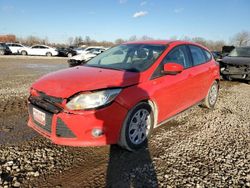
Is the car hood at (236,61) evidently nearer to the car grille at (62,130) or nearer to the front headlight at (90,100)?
the front headlight at (90,100)

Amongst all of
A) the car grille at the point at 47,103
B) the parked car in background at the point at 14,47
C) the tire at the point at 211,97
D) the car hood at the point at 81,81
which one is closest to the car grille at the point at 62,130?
the car grille at the point at 47,103

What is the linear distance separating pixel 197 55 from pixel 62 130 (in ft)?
11.7

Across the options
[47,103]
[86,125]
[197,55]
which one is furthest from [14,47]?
[86,125]

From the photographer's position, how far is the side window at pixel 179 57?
4303 millimetres

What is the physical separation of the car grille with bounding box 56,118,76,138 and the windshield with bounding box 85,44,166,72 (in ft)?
4.57

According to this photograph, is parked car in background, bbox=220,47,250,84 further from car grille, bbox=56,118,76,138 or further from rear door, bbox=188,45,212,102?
car grille, bbox=56,118,76,138

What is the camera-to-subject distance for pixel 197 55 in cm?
539

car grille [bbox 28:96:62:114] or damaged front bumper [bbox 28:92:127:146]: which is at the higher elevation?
car grille [bbox 28:96:62:114]

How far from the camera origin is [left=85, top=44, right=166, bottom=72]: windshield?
4.04 meters

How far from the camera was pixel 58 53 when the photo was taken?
110ft

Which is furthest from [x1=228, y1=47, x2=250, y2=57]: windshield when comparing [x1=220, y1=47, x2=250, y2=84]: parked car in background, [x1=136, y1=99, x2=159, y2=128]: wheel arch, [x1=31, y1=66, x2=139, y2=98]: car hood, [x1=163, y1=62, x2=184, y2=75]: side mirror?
[x1=31, y1=66, x2=139, y2=98]: car hood

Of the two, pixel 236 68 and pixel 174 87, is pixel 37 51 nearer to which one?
pixel 236 68

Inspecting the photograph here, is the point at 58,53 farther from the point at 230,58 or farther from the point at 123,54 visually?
the point at 123,54

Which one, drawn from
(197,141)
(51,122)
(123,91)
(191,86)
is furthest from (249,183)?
(51,122)
